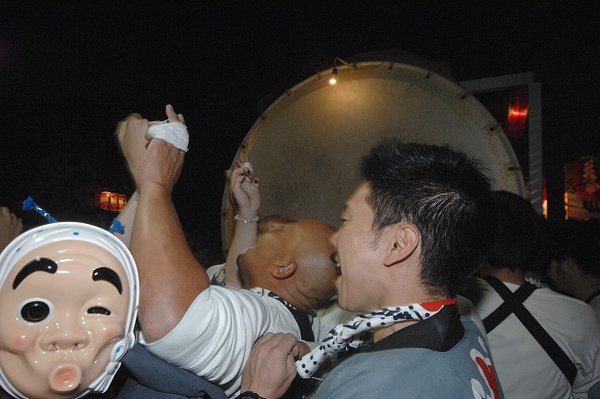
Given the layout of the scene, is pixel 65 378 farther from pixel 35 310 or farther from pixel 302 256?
pixel 302 256

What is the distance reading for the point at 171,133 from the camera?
117 cm

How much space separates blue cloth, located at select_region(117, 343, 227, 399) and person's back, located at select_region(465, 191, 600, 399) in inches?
51.5

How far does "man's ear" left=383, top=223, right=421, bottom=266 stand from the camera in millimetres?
1090

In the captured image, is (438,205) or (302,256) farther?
(302,256)

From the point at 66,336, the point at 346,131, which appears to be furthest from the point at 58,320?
the point at 346,131

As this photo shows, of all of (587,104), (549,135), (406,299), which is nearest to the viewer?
(406,299)

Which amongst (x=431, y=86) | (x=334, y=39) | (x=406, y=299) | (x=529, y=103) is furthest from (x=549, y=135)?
(x=406, y=299)

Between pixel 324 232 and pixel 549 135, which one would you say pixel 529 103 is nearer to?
pixel 324 232

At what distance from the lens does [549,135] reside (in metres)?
7.96

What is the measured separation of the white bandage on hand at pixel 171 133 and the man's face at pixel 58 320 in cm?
36

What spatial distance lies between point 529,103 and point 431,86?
1.01m

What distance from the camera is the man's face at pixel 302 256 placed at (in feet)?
5.41

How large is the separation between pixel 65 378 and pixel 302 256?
3.10 ft

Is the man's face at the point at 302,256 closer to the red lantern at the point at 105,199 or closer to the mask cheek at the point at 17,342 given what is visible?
the mask cheek at the point at 17,342
